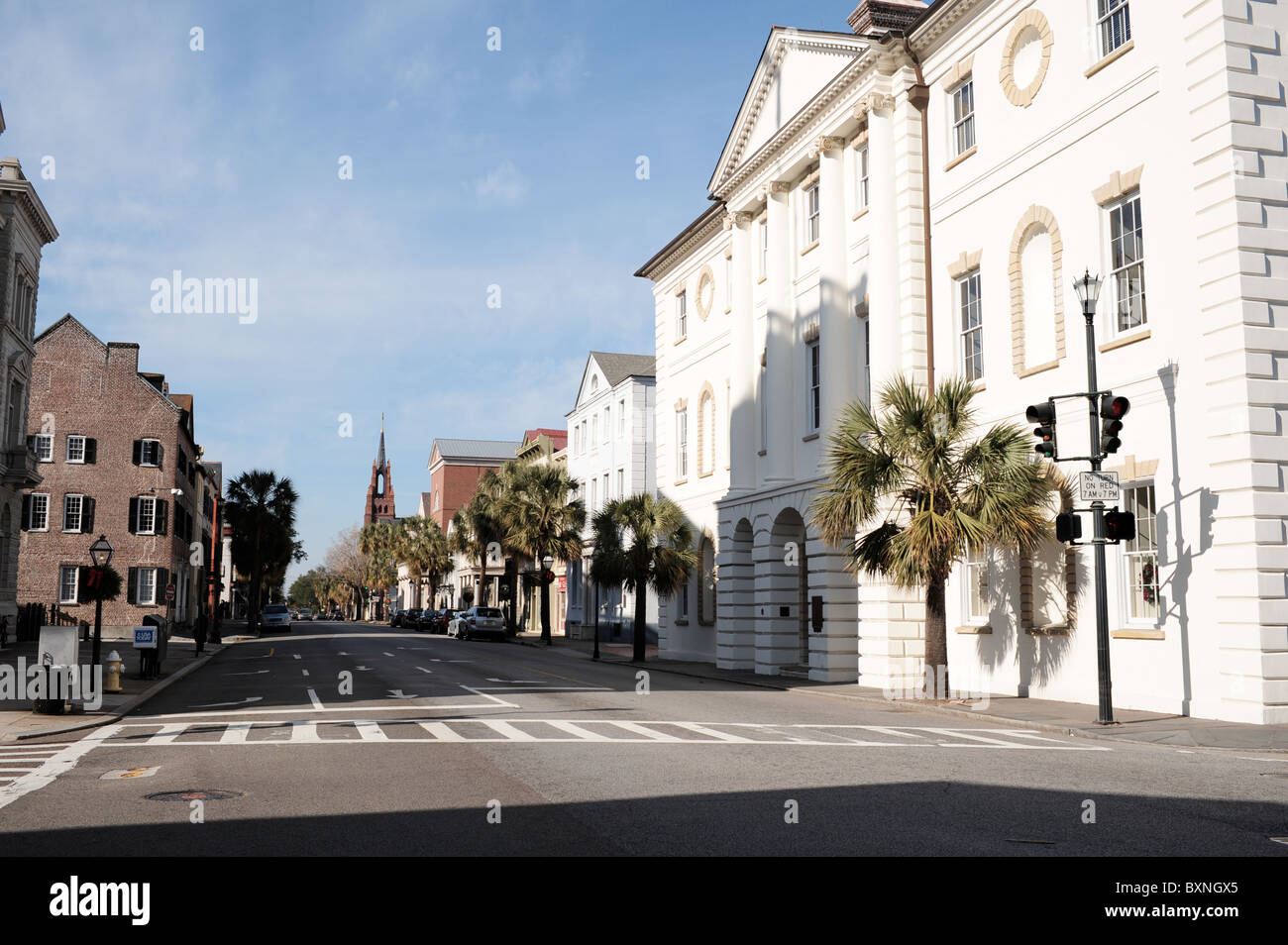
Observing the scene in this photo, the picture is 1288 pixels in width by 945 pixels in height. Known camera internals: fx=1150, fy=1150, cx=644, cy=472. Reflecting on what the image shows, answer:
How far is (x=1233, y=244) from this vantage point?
16234mm

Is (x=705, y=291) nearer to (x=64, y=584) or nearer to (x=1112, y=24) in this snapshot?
(x=1112, y=24)

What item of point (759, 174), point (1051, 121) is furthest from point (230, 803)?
point (759, 174)

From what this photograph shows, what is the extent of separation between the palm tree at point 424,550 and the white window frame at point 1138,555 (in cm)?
7938

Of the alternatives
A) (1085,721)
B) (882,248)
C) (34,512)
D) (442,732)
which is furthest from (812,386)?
(34,512)

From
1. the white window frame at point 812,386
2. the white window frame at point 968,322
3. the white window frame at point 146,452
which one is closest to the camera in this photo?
the white window frame at point 968,322

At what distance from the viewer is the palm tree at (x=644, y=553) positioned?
116 ft

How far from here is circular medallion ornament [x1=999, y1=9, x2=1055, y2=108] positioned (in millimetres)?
20781

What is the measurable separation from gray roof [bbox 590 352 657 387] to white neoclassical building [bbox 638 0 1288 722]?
24.3 metres

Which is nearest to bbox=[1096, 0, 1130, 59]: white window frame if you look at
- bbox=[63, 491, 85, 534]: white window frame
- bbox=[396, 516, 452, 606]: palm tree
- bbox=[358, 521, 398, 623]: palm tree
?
bbox=[63, 491, 85, 534]: white window frame

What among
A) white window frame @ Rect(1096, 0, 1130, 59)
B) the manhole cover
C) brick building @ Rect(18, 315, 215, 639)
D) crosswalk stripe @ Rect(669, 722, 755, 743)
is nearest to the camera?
the manhole cover

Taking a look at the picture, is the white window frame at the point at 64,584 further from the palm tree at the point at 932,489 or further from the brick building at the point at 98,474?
the palm tree at the point at 932,489

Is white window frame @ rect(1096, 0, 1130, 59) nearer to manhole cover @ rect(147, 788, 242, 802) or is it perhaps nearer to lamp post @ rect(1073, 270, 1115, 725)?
lamp post @ rect(1073, 270, 1115, 725)

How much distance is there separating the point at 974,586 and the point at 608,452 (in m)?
35.4

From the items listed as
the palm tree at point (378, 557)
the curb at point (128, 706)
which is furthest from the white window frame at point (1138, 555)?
the palm tree at point (378, 557)
